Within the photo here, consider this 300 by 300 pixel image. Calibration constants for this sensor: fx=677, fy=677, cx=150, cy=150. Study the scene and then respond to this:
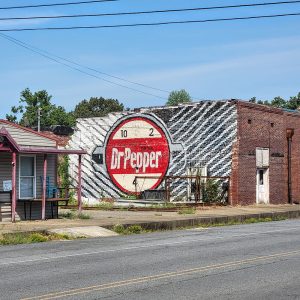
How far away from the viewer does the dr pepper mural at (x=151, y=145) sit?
37.0 m

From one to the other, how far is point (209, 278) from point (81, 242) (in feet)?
25.4

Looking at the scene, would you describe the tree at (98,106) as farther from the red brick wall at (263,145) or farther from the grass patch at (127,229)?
the grass patch at (127,229)

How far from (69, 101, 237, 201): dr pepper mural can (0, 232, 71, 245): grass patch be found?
18.4 meters

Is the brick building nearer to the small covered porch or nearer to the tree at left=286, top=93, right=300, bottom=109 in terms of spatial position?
the small covered porch

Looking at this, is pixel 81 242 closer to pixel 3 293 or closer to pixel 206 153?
pixel 3 293

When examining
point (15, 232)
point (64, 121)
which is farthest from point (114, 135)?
point (64, 121)

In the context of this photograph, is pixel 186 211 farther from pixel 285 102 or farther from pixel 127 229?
pixel 285 102

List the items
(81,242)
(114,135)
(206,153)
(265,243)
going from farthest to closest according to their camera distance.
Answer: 1. (114,135)
2. (206,153)
3. (81,242)
4. (265,243)

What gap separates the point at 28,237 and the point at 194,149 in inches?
774

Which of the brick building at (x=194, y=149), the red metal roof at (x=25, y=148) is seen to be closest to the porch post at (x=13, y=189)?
the red metal roof at (x=25, y=148)

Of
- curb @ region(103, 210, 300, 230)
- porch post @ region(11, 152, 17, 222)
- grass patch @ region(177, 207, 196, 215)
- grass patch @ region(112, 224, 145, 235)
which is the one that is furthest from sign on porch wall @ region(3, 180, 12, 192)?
grass patch @ region(177, 207, 196, 215)

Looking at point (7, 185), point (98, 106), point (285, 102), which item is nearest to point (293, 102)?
point (285, 102)

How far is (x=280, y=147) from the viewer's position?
133 feet

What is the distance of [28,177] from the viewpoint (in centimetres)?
2514
